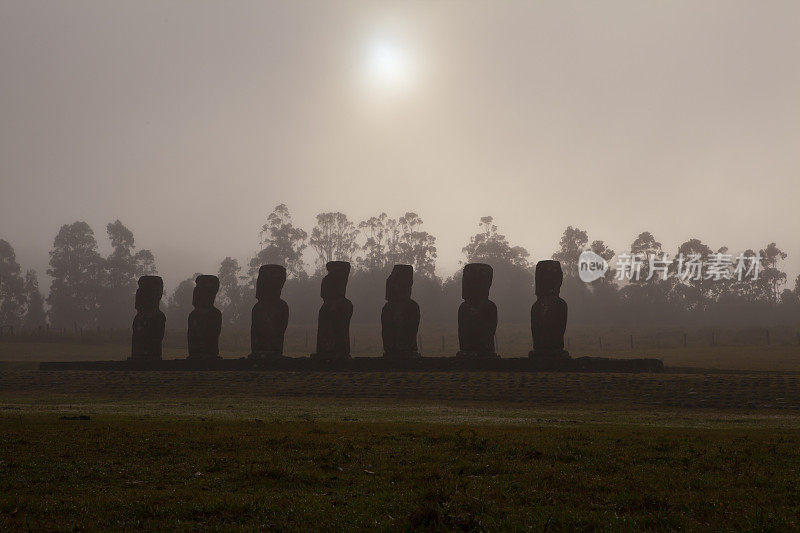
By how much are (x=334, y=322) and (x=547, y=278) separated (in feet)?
38.7

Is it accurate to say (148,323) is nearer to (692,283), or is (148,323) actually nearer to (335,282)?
(335,282)

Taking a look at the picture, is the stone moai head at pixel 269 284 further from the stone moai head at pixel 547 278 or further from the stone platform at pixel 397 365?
the stone moai head at pixel 547 278

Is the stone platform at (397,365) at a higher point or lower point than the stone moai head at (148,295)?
lower

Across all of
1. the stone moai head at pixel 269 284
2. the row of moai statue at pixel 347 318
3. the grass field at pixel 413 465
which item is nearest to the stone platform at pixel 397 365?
the row of moai statue at pixel 347 318

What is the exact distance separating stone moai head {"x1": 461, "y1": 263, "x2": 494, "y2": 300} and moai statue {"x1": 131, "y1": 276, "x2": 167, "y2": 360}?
18.2 meters

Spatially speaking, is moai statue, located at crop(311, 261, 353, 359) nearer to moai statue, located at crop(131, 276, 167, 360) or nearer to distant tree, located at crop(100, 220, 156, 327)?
moai statue, located at crop(131, 276, 167, 360)

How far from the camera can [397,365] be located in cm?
3647

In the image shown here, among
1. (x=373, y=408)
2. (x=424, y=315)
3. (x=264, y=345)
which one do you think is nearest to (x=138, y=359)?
(x=264, y=345)

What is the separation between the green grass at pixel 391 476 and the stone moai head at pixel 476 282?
2039cm

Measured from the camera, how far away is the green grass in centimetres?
846

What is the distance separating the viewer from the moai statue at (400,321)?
39.4 m

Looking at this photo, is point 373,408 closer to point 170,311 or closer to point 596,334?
point 596,334

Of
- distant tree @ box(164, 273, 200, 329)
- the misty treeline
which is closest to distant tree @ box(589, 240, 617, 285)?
the misty treeline

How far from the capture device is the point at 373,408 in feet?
82.9
